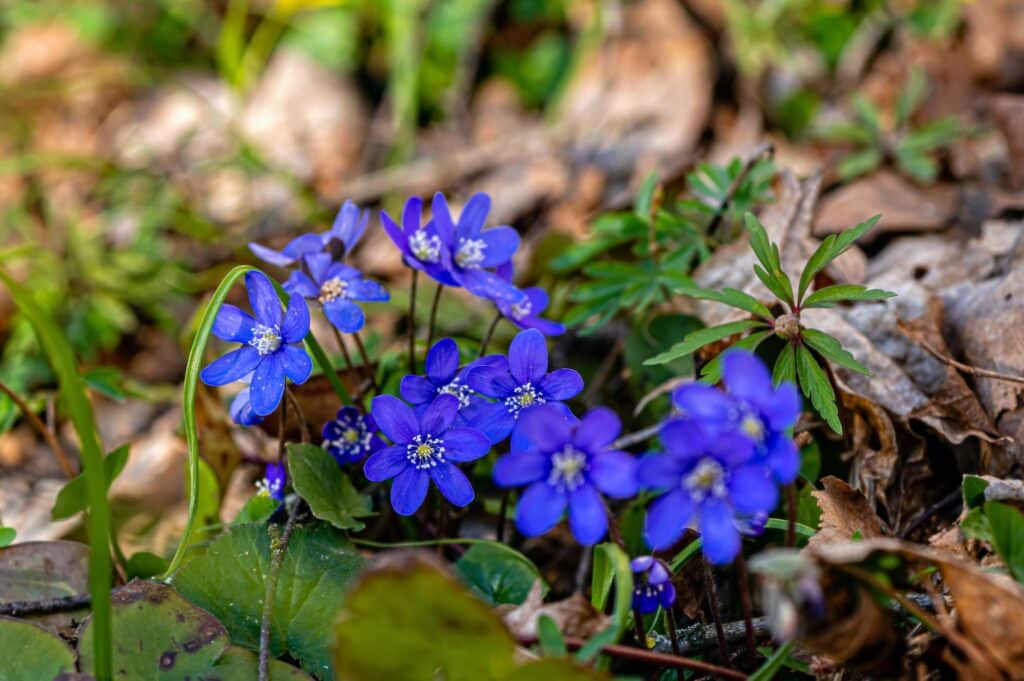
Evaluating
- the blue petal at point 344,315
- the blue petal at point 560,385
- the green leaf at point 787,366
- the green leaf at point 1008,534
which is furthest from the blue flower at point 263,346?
the green leaf at point 1008,534

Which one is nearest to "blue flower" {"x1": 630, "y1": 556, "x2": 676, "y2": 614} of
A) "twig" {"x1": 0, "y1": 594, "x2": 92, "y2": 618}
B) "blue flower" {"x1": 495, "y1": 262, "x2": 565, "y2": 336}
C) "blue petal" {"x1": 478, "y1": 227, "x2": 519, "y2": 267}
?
"blue flower" {"x1": 495, "y1": 262, "x2": 565, "y2": 336}

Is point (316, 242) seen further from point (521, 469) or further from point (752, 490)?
point (752, 490)

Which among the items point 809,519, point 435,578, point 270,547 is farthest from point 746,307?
point 270,547

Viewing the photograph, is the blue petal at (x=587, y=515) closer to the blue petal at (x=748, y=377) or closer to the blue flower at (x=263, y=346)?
the blue petal at (x=748, y=377)

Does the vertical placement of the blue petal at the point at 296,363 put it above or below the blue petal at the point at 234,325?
below

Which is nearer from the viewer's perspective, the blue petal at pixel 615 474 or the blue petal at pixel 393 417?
the blue petal at pixel 615 474

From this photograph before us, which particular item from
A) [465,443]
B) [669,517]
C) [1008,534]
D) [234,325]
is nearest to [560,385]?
[465,443]
